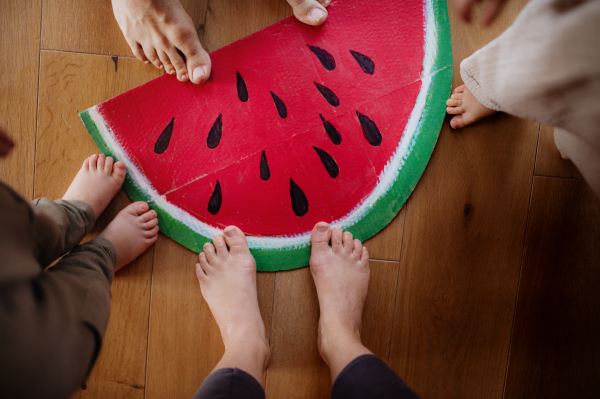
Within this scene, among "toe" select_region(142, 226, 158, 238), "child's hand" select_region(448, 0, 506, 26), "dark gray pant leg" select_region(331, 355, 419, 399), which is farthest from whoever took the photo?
"toe" select_region(142, 226, 158, 238)

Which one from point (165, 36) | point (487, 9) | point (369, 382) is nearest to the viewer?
point (487, 9)

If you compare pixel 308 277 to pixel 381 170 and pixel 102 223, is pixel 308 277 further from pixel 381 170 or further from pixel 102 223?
pixel 102 223

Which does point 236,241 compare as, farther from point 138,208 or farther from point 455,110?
point 455,110

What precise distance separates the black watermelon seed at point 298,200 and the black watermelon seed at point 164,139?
33cm

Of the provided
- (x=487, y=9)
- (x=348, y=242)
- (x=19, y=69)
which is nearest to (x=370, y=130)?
(x=348, y=242)

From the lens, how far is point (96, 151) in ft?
2.69

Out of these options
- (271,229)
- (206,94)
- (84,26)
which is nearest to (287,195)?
(271,229)

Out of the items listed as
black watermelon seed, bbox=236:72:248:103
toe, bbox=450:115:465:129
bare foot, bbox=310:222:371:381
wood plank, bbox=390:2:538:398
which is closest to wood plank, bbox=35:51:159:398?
black watermelon seed, bbox=236:72:248:103

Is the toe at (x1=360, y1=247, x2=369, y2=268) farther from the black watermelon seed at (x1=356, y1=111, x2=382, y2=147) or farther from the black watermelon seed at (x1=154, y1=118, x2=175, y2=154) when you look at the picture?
the black watermelon seed at (x1=154, y1=118, x2=175, y2=154)

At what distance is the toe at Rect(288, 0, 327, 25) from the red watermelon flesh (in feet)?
0.07

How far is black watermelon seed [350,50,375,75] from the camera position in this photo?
2.66 feet

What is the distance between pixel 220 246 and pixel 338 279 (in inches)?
12.2

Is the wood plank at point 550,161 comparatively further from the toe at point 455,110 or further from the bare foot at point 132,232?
the bare foot at point 132,232

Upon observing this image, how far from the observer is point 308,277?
0.84 meters
